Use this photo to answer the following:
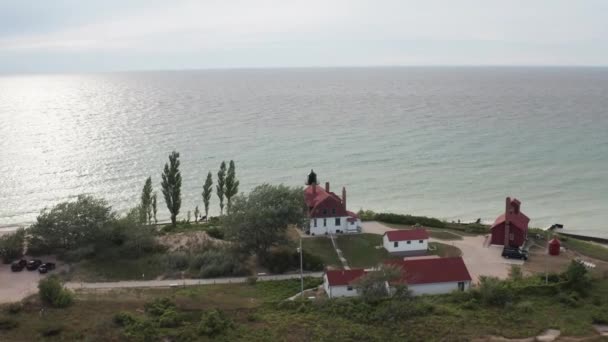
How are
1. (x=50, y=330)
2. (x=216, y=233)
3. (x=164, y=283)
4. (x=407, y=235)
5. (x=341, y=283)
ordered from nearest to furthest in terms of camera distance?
(x=50, y=330)
(x=341, y=283)
(x=164, y=283)
(x=407, y=235)
(x=216, y=233)

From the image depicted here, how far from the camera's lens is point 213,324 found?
108 feet

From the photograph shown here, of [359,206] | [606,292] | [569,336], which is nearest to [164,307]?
[569,336]

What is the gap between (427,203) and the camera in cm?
6894

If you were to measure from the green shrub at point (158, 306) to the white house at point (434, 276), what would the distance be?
16.8m

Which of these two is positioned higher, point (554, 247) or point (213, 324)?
point (554, 247)

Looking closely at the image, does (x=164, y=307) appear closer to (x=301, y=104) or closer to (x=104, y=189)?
(x=104, y=189)

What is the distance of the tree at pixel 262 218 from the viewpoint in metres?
44.9

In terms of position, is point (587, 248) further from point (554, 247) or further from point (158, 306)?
point (158, 306)

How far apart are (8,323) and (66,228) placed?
1562 centimetres

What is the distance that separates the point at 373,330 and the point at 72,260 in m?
28.2

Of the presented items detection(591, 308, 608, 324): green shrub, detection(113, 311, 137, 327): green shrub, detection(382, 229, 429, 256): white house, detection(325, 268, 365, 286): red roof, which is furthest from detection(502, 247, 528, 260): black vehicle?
detection(113, 311, 137, 327): green shrub

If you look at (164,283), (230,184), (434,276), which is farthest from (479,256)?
(230,184)

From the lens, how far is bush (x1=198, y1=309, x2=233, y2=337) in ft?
106

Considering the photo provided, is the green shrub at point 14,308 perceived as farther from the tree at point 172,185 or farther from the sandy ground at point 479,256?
the sandy ground at point 479,256
